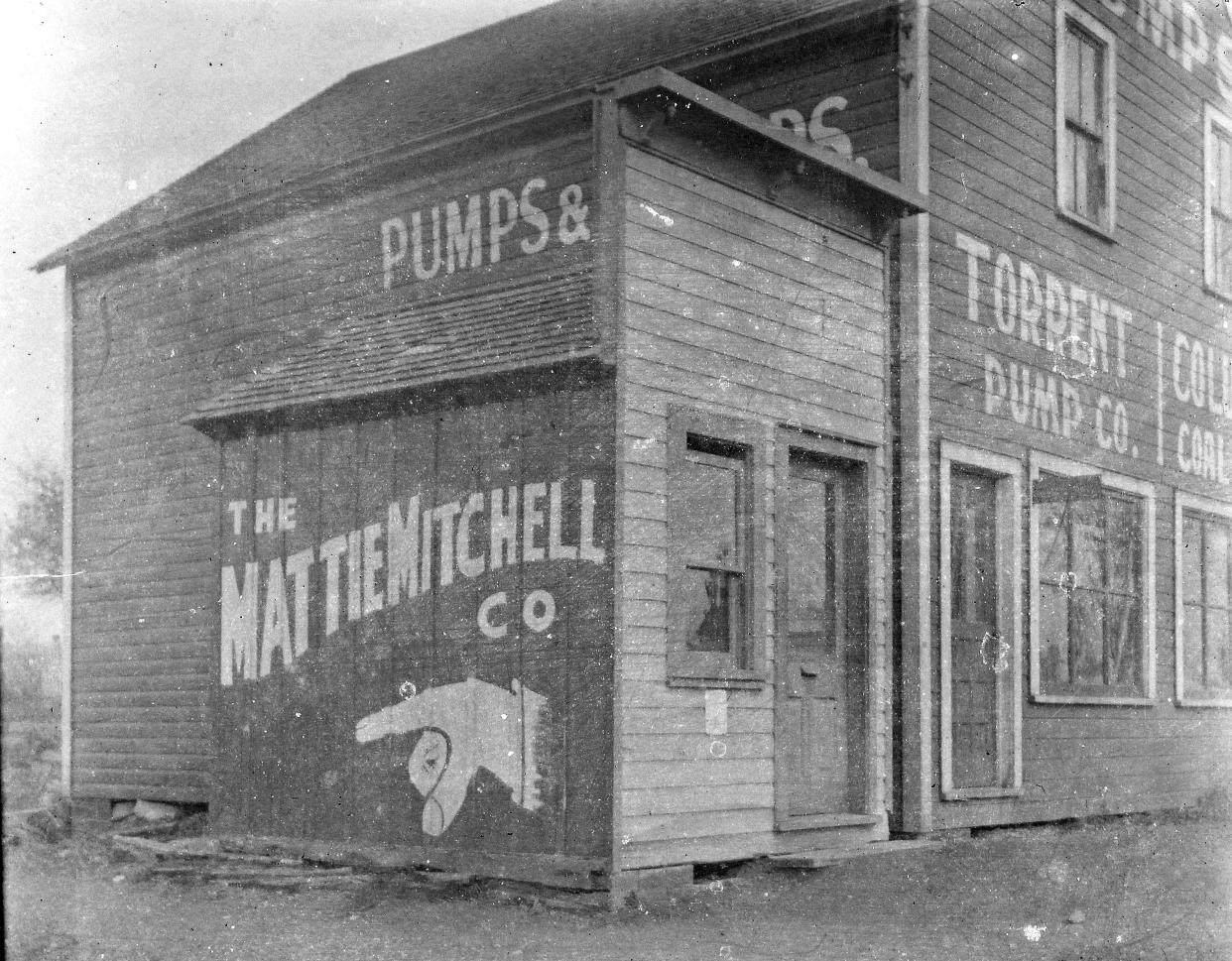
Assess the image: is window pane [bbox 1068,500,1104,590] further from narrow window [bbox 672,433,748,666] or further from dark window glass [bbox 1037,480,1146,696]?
narrow window [bbox 672,433,748,666]

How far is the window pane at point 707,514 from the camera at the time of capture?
7.71m

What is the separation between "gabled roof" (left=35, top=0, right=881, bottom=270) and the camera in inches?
410

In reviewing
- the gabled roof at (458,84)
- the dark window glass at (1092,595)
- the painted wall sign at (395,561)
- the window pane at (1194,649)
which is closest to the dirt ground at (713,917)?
the painted wall sign at (395,561)

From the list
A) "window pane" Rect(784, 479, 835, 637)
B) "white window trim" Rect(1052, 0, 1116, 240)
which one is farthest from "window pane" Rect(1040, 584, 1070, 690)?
"white window trim" Rect(1052, 0, 1116, 240)

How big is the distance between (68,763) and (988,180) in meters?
9.15

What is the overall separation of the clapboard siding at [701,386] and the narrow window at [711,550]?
0.09 metres

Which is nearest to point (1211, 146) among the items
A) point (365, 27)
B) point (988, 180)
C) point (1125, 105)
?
point (1125, 105)

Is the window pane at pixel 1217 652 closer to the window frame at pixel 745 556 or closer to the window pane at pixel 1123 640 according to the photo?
the window pane at pixel 1123 640

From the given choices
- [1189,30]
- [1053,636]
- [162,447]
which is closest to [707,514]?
[1053,636]

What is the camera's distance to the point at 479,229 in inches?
379

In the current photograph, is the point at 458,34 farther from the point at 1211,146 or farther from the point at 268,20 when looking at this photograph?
the point at 268,20

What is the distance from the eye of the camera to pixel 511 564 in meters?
7.68

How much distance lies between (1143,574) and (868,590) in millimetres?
4202

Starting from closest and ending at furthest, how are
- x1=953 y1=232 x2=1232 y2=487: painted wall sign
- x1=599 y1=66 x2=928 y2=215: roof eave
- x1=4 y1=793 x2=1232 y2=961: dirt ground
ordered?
x1=4 y1=793 x2=1232 y2=961: dirt ground < x1=599 y1=66 x2=928 y2=215: roof eave < x1=953 y1=232 x2=1232 y2=487: painted wall sign
